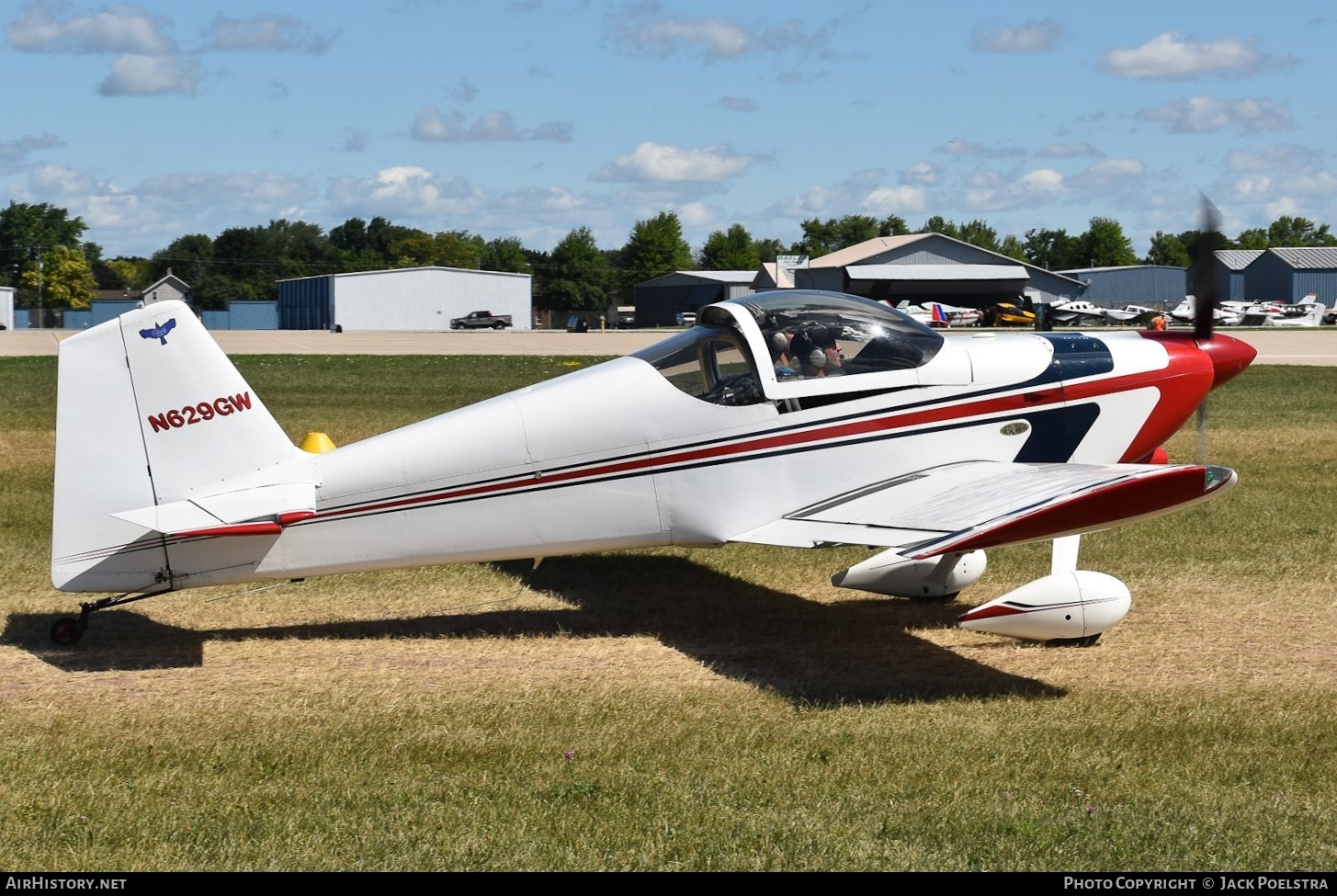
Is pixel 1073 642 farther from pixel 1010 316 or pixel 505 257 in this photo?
pixel 505 257

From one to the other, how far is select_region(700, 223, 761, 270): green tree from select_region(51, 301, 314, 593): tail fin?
130 metres

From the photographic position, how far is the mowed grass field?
4992mm

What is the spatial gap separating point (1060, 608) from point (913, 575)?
1.59m

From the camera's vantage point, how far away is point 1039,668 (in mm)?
7582

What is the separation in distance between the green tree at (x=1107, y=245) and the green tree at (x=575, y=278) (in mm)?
48122

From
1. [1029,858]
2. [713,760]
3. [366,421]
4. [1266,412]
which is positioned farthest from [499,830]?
[1266,412]

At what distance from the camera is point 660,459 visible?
26.1 ft

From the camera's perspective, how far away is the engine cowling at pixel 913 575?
898 cm

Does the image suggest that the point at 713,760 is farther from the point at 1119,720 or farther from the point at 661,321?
the point at 661,321

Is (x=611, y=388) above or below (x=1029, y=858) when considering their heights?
above

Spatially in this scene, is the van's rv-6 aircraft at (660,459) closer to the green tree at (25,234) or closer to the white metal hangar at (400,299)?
the white metal hangar at (400,299)

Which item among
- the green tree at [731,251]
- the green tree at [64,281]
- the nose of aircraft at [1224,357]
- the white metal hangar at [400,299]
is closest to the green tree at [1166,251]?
the green tree at [731,251]

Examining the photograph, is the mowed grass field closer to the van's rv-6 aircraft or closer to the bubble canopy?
the van's rv-6 aircraft

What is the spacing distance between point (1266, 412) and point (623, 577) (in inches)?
580
